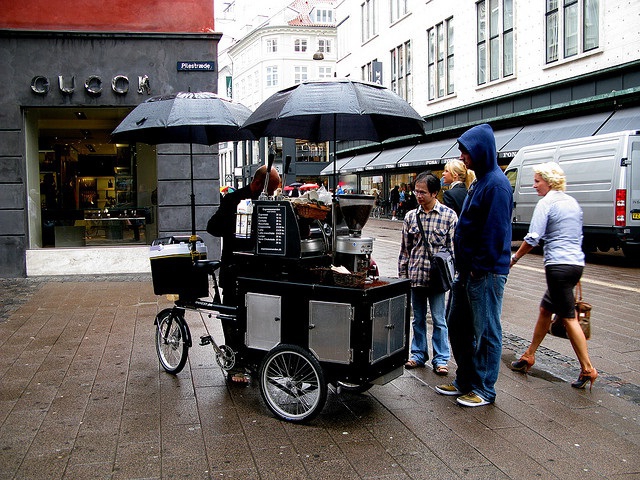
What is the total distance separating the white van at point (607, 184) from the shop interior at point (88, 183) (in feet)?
31.1

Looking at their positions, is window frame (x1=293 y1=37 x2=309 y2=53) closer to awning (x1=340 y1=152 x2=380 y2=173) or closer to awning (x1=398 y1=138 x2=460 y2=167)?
awning (x1=340 y1=152 x2=380 y2=173)

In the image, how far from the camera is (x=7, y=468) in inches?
160

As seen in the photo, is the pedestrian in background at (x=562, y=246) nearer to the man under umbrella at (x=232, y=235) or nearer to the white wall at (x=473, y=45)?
the man under umbrella at (x=232, y=235)

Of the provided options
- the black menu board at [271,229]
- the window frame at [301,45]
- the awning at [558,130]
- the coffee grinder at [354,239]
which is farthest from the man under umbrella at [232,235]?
the window frame at [301,45]

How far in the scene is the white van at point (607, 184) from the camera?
14.4 metres

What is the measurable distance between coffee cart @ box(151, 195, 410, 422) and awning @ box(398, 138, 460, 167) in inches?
916

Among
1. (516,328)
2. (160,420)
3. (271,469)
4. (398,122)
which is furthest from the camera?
(516,328)

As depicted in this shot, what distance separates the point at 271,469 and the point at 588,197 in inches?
520

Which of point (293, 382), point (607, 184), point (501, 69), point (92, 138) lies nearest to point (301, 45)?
point (501, 69)

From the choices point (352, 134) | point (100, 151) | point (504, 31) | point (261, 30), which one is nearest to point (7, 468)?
point (352, 134)

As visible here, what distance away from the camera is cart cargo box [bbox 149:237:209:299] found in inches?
230

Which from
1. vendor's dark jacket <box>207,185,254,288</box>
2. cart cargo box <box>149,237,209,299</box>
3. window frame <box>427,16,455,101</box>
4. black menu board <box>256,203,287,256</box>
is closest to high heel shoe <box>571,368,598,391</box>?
black menu board <box>256,203,287,256</box>

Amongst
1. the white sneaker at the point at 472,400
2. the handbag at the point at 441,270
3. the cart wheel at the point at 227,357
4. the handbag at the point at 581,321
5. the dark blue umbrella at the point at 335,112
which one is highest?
the dark blue umbrella at the point at 335,112

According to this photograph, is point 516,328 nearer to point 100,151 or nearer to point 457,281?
point 457,281
